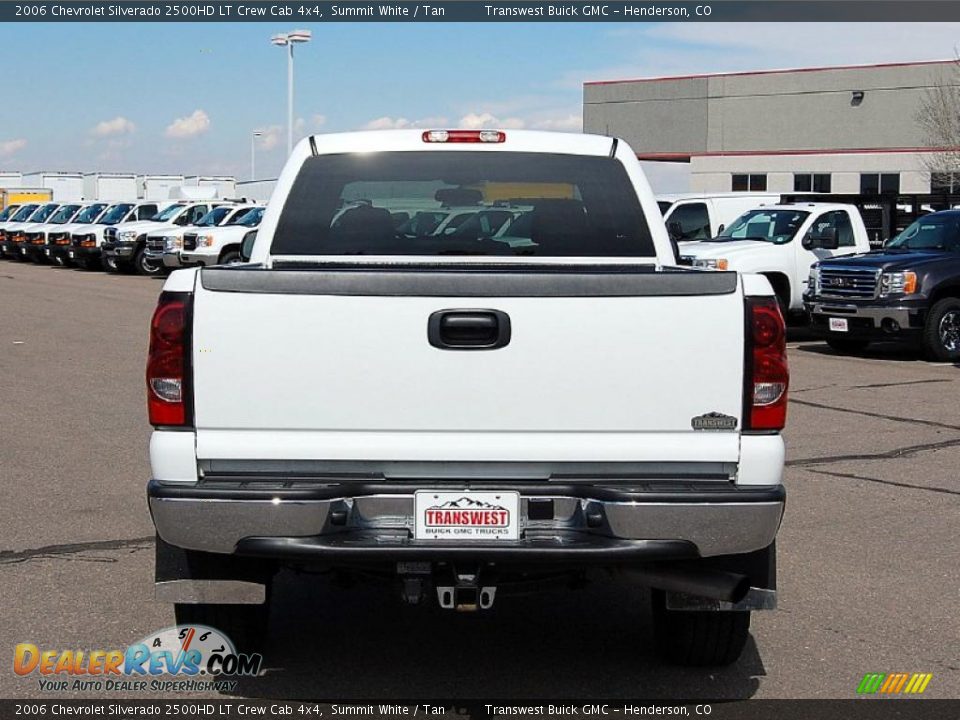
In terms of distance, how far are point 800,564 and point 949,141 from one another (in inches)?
1761

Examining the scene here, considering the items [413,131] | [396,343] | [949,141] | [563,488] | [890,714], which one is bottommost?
[890,714]

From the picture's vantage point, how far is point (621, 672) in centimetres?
530

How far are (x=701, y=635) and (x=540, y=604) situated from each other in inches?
46.6

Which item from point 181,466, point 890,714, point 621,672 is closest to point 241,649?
point 181,466

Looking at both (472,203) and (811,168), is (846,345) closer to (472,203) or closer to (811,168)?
(472,203)

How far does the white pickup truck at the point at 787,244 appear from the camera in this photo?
62.3ft

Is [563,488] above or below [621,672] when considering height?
above

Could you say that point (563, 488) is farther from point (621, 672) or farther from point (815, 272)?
point (815, 272)

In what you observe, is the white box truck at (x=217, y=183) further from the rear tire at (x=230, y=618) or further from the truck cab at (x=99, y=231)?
the rear tire at (x=230, y=618)

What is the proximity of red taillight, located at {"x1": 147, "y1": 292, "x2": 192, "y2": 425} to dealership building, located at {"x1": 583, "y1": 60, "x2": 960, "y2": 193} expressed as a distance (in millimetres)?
45729

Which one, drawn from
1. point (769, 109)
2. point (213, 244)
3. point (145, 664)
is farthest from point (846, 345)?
point (769, 109)

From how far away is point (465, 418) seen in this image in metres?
4.58

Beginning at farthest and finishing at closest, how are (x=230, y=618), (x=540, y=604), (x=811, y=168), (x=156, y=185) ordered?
(x=156, y=185), (x=811, y=168), (x=540, y=604), (x=230, y=618)

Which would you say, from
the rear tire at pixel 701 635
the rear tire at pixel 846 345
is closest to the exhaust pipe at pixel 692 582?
the rear tire at pixel 701 635
